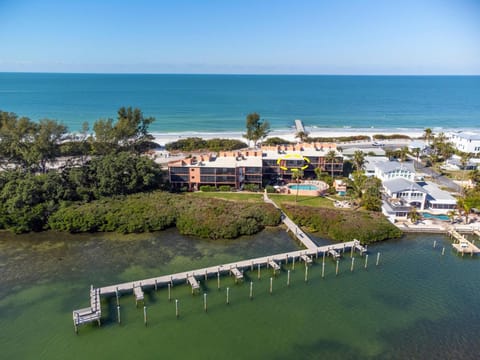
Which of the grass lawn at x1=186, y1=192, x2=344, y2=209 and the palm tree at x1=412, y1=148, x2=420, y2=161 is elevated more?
the palm tree at x1=412, y1=148, x2=420, y2=161

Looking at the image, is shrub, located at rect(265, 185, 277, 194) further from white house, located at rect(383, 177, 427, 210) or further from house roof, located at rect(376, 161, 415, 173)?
house roof, located at rect(376, 161, 415, 173)

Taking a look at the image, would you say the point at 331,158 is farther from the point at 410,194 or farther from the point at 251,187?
the point at 251,187

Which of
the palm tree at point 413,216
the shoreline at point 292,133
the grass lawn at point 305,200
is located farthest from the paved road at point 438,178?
the shoreline at point 292,133

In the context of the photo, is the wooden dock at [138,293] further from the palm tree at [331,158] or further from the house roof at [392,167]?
the house roof at [392,167]

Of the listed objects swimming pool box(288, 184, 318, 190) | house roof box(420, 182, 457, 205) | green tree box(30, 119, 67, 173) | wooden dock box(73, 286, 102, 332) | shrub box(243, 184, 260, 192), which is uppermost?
green tree box(30, 119, 67, 173)

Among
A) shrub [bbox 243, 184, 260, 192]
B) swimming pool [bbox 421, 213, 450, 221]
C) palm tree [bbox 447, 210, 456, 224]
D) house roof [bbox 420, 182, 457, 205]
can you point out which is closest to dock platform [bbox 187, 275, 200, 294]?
shrub [bbox 243, 184, 260, 192]

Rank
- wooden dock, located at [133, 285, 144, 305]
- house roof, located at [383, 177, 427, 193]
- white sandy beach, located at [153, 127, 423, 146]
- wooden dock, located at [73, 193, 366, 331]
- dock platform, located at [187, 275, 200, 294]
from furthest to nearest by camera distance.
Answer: white sandy beach, located at [153, 127, 423, 146]
house roof, located at [383, 177, 427, 193]
dock platform, located at [187, 275, 200, 294]
wooden dock, located at [133, 285, 144, 305]
wooden dock, located at [73, 193, 366, 331]

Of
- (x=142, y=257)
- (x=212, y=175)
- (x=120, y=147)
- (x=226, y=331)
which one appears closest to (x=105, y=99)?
(x=120, y=147)
